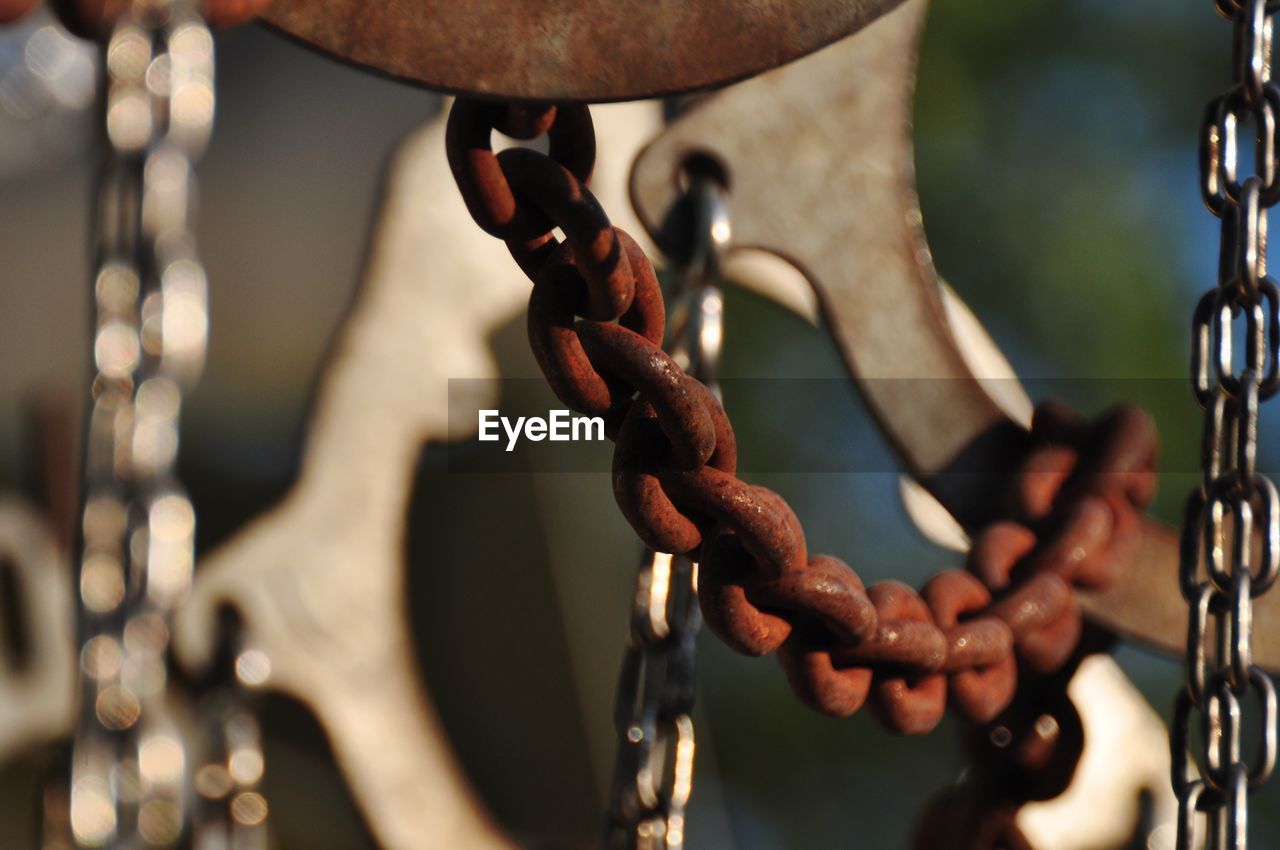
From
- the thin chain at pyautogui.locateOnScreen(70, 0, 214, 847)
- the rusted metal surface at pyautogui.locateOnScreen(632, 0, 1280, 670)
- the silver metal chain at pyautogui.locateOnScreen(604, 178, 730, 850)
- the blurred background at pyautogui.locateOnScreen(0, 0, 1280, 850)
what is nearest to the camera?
the thin chain at pyautogui.locateOnScreen(70, 0, 214, 847)

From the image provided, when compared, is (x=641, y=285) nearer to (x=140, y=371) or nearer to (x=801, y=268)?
(x=140, y=371)

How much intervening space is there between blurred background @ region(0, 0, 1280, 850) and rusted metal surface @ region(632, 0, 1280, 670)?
25.8 inches

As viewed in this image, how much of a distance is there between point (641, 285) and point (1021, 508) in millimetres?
547

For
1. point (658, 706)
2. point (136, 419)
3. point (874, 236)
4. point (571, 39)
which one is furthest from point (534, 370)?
point (571, 39)

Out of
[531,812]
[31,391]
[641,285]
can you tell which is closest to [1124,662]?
[531,812]

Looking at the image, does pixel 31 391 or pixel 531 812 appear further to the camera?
pixel 31 391

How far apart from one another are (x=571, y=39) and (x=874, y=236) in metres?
0.63

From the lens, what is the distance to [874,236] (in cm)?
120

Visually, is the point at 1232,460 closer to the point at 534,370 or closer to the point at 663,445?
the point at 663,445

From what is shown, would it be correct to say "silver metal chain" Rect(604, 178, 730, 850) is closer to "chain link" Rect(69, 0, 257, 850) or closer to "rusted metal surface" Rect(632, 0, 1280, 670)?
"rusted metal surface" Rect(632, 0, 1280, 670)

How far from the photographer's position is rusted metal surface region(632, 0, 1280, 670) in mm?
1150

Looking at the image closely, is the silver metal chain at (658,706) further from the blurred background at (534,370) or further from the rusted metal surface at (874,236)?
the blurred background at (534,370)

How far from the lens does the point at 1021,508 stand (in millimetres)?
1076

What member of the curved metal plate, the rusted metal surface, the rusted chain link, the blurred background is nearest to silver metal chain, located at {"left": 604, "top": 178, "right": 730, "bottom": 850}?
the rusted metal surface
